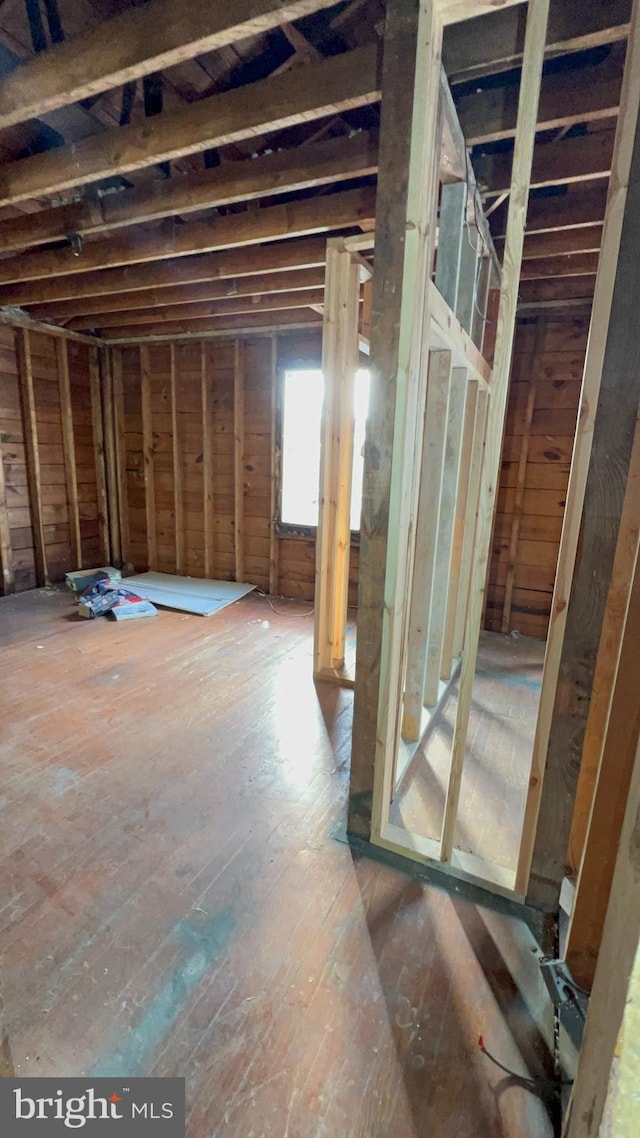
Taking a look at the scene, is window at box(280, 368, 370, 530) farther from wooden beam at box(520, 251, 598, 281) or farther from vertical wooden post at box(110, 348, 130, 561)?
vertical wooden post at box(110, 348, 130, 561)

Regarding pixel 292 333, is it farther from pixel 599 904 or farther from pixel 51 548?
pixel 599 904

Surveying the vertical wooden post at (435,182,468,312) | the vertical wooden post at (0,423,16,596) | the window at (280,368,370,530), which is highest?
the vertical wooden post at (435,182,468,312)

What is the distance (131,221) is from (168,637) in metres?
2.75

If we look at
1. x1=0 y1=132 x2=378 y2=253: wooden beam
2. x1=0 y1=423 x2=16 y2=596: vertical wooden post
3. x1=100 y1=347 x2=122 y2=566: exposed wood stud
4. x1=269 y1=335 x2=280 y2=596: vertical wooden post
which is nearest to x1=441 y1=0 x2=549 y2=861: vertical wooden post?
x1=0 y1=132 x2=378 y2=253: wooden beam

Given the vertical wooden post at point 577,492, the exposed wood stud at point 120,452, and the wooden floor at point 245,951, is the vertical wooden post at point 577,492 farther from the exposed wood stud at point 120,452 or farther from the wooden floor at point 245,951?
the exposed wood stud at point 120,452

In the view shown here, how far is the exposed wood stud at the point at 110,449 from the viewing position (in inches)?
217

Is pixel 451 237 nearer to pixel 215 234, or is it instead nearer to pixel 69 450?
pixel 215 234

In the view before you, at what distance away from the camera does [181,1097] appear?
1.06 m

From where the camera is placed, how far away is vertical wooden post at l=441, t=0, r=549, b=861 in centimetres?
123

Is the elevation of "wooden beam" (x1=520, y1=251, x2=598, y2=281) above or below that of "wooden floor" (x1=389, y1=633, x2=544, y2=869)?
above

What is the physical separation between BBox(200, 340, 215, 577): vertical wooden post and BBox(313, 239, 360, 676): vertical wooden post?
233 centimetres

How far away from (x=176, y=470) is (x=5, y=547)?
1.85m

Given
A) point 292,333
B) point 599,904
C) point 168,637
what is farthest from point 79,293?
point 599,904

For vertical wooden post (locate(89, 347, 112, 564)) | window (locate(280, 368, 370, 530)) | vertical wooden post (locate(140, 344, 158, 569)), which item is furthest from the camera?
vertical wooden post (locate(89, 347, 112, 564))
